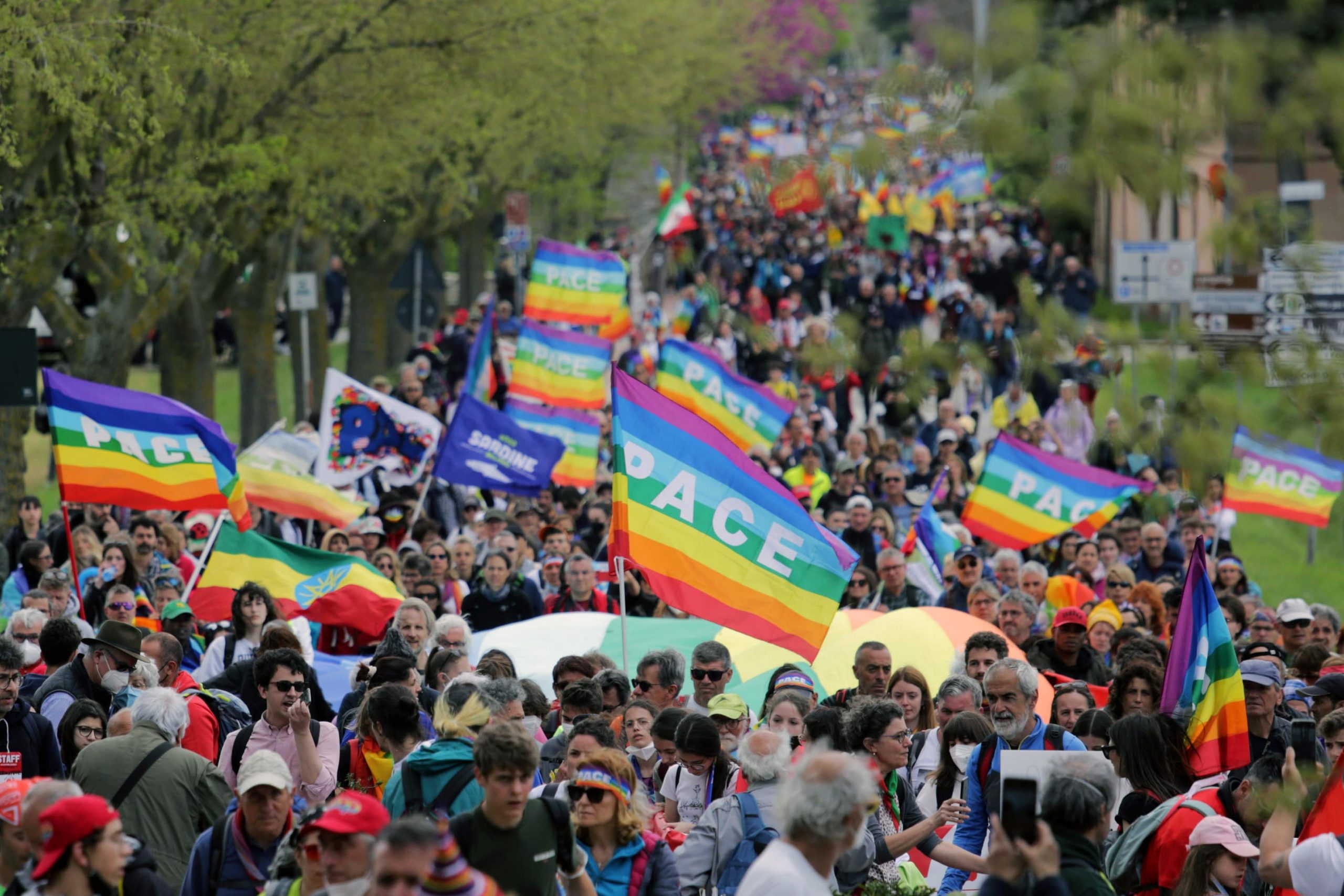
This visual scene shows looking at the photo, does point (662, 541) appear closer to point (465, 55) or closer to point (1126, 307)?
point (1126, 307)

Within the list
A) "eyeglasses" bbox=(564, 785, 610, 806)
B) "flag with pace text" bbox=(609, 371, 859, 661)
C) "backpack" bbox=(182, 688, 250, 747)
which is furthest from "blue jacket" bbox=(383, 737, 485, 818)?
"flag with pace text" bbox=(609, 371, 859, 661)

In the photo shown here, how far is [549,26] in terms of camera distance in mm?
23938

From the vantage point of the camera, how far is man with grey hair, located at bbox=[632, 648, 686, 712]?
9500 millimetres

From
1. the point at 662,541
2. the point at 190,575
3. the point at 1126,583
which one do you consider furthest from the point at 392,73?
the point at 662,541

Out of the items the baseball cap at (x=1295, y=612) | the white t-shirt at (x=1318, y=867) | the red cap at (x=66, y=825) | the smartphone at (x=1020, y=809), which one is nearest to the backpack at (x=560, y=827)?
the red cap at (x=66, y=825)

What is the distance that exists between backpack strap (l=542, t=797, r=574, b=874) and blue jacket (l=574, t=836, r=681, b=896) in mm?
325

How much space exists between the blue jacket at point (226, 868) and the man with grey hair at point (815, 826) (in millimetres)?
1964

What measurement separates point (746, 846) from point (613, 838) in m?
0.55

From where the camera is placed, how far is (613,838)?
674 cm

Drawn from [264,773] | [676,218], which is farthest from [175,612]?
[676,218]

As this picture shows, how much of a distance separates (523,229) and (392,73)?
12.7m

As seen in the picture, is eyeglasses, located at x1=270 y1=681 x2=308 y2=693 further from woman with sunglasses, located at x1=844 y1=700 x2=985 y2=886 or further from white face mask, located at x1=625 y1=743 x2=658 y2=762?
woman with sunglasses, located at x1=844 y1=700 x2=985 y2=886

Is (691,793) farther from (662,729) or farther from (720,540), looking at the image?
(720,540)

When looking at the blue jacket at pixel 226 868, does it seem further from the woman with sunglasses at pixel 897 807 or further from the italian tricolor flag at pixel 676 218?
the italian tricolor flag at pixel 676 218
